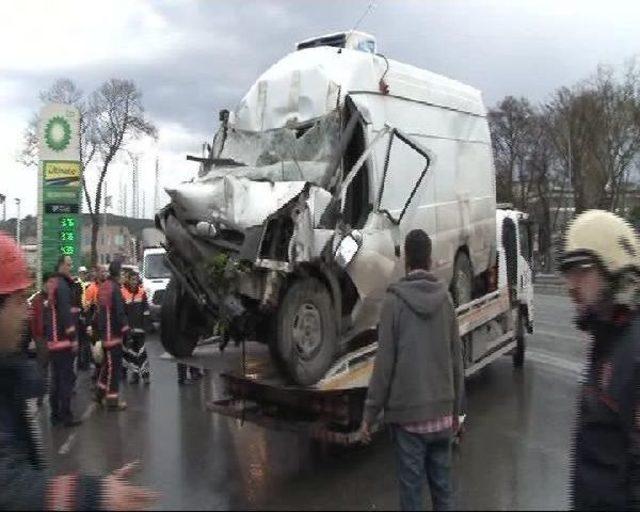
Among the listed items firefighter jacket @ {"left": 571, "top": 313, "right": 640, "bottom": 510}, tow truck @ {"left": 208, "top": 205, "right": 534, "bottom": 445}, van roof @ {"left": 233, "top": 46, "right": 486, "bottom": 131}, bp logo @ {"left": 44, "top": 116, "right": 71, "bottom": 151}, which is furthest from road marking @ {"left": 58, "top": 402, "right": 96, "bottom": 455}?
bp logo @ {"left": 44, "top": 116, "right": 71, "bottom": 151}

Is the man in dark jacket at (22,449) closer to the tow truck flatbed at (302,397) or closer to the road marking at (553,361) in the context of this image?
the tow truck flatbed at (302,397)

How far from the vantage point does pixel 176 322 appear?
8.50 metres

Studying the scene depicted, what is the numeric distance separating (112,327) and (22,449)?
352 inches

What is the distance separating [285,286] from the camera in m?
7.20

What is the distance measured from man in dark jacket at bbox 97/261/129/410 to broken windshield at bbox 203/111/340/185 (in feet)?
9.61

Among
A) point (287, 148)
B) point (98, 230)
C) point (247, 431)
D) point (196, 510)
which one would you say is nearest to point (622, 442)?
point (196, 510)

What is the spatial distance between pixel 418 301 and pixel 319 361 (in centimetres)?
249

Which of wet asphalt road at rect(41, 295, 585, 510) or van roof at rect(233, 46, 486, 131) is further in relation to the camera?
van roof at rect(233, 46, 486, 131)

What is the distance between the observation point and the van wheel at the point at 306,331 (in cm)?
709

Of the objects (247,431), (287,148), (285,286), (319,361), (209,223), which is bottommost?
(247,431)

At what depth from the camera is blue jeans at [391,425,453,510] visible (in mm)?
4586

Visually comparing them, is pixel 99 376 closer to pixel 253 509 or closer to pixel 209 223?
pixel 209 223

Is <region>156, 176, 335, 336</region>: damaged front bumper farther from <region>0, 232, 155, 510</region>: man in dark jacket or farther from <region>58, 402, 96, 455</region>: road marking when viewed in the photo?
<region>0, 232, 155, 510</region>: man in dark jacket

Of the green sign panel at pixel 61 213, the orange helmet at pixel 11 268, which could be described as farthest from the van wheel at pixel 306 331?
the green sign panel at pixel 61 213
